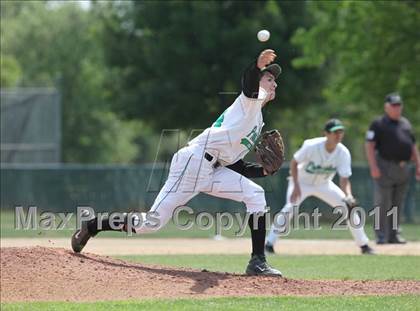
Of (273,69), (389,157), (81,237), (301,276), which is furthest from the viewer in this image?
(389,157)

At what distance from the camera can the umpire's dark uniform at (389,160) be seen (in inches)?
583

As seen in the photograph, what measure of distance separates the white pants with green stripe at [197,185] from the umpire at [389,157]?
662 cm

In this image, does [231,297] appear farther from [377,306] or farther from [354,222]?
[354,222]

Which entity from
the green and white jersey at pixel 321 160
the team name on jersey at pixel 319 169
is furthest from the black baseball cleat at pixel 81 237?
the team name on jersey at pixel 319 169

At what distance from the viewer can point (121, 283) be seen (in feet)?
25.2

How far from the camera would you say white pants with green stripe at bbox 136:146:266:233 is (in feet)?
27.9

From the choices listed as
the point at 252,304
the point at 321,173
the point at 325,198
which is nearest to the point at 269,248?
the point at 325,198

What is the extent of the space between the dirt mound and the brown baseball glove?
1.16 m

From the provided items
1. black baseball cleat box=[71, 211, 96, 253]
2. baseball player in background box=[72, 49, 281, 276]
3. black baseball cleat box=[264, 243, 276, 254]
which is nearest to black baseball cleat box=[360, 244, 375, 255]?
black baseball cleat box=[264, 243, 276, 254]

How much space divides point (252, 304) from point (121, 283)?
4.29 ft

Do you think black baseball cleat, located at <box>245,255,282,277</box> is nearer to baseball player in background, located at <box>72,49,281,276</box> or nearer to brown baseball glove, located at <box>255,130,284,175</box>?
baseball player in background, located at <box>72,49,281,276</box>

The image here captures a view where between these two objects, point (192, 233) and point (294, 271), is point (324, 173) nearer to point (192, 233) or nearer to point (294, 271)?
point (294, 271)

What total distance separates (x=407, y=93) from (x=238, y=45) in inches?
216

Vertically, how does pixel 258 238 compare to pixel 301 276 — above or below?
above
